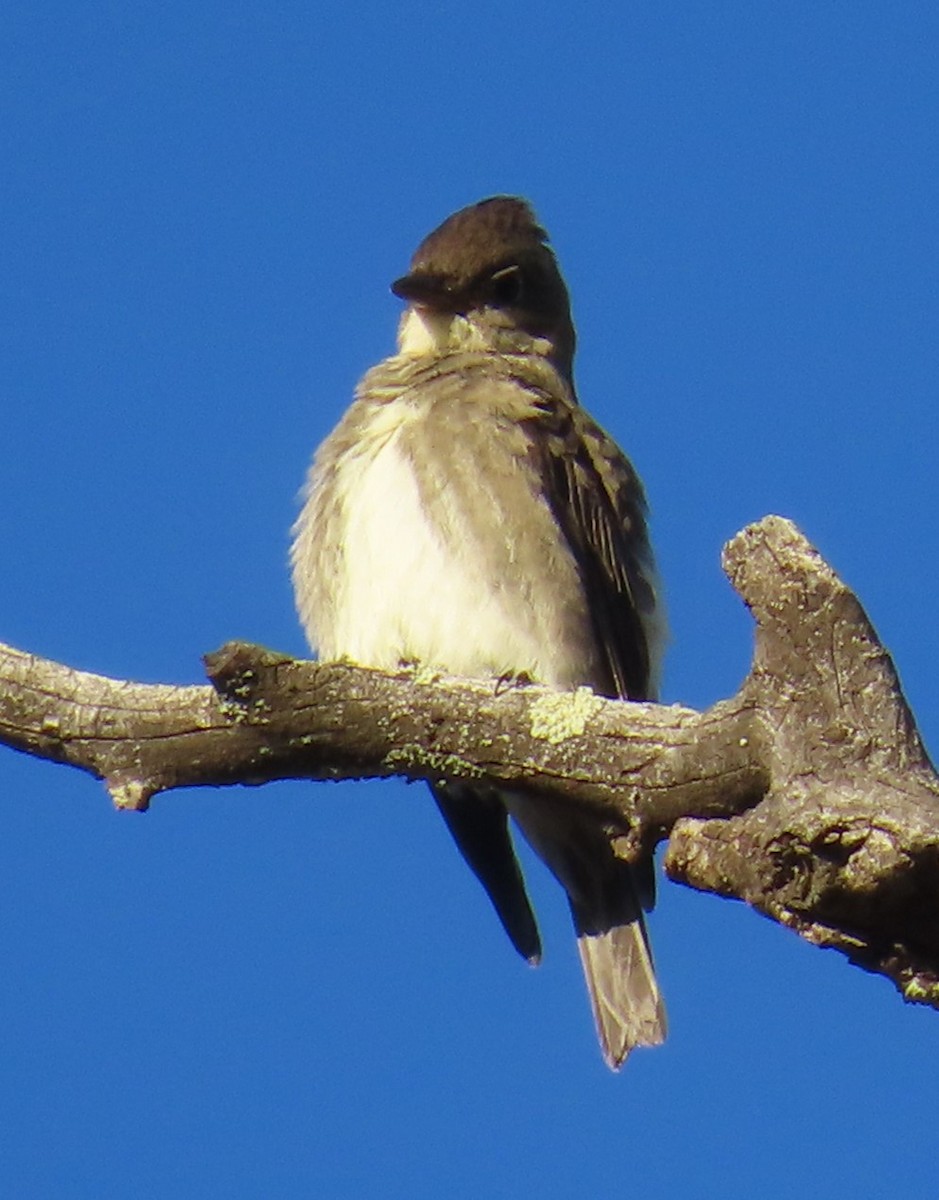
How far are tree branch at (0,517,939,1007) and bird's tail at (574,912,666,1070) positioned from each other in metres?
1.67

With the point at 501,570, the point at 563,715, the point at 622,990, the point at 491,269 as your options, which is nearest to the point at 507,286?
the point at 491,269

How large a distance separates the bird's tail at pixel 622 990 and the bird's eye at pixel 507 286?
2.56 meters

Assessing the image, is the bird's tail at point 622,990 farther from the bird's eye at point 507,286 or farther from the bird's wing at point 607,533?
the bird's eye at point 507,286

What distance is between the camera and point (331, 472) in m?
7.42

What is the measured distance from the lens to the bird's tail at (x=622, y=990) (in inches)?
269

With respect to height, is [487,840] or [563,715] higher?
[487,840]

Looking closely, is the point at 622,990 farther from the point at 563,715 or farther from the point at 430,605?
the point at 563,715

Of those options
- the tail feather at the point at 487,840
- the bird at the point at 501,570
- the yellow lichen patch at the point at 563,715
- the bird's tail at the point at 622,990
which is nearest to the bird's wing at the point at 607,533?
the bird at the point at 501,570

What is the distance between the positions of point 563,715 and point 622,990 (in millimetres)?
1897

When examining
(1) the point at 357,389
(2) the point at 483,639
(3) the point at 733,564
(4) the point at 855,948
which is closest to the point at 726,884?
(4) the point at 855,948

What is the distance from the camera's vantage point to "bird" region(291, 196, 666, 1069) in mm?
6898

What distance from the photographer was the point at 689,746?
507 cm

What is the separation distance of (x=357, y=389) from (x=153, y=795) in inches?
111

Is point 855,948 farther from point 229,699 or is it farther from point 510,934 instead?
point 510,934
